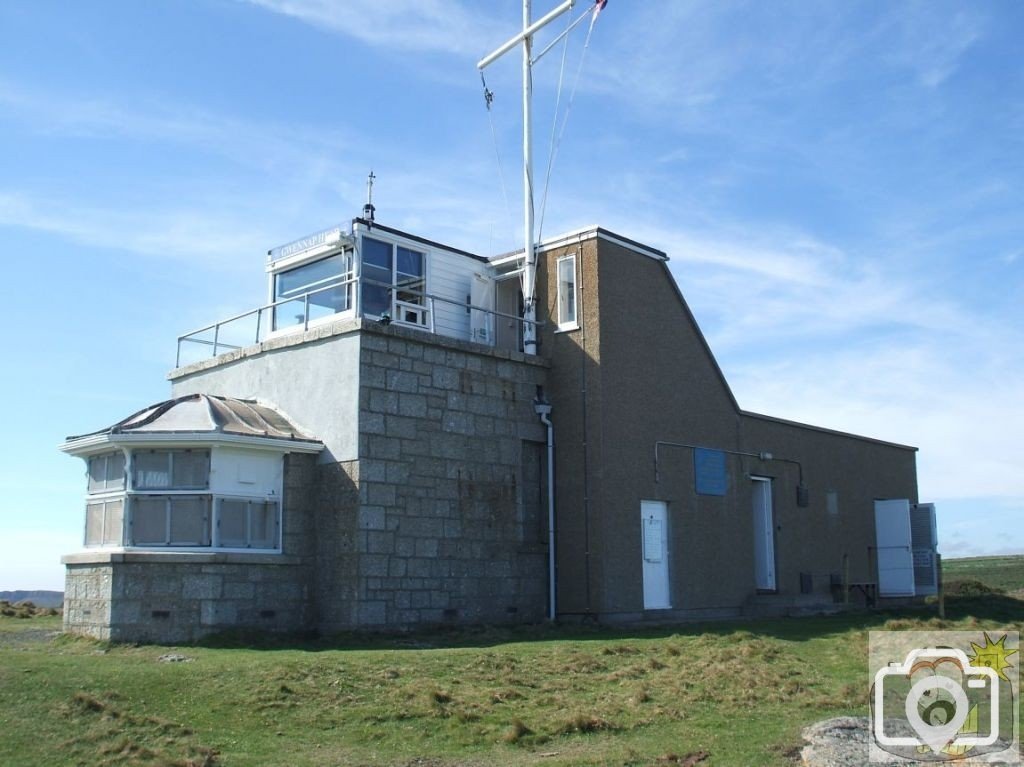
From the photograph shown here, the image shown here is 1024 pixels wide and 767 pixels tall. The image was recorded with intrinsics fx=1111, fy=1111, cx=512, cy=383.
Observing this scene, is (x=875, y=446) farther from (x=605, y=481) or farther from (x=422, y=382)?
(x=422, y=382)

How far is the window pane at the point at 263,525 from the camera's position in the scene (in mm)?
17344

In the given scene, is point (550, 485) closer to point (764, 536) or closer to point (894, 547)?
point (764, 536)

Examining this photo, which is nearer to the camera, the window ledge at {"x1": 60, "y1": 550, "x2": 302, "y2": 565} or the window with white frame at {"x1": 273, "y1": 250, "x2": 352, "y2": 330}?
the window ledge at {"x1": 60, "y1": 550, "x2": 302, "y2": 565}

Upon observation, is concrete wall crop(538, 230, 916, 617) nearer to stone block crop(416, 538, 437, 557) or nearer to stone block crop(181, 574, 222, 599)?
stone block crop(416, 538, 437, 557)

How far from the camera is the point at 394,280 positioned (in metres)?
20.8

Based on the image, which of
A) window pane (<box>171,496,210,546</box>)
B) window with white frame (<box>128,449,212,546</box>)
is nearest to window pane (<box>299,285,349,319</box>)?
window with white frame (<box>128,449,212,546</box>)

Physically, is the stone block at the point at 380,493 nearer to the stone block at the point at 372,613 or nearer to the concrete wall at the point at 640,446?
the stone block at the point at 372,613

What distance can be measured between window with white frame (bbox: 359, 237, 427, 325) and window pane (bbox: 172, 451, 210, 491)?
431 cm

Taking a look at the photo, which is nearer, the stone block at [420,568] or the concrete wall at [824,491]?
the stone block at [420,568]

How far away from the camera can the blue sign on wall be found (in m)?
22.3

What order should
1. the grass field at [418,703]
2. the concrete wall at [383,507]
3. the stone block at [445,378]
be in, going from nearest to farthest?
1. the grass field at [418,703]
2. the concrete wall at [383,507]
3. the stone block at [445,378]

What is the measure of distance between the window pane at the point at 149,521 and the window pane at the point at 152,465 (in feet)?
1.09

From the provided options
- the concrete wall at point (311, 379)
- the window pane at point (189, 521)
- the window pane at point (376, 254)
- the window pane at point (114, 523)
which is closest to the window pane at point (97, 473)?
the window pane at point (114, 523)

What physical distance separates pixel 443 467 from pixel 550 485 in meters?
2.59
